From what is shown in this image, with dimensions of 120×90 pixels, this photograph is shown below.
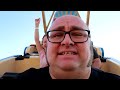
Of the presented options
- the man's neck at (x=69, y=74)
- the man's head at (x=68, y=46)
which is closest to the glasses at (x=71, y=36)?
the man's head at (x=68, y=46)

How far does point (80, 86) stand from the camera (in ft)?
0.75

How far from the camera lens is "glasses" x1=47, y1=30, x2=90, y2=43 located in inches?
25.1

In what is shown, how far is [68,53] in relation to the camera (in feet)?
2.01

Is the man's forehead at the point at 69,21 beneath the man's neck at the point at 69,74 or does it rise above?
above

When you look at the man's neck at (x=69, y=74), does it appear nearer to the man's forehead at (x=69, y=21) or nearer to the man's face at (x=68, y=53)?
the man's face at (x=68, y=53)

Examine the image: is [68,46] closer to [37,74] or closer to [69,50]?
[69,50]

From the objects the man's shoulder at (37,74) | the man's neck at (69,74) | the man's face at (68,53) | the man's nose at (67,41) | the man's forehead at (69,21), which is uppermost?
the man's forehead at (69,21)

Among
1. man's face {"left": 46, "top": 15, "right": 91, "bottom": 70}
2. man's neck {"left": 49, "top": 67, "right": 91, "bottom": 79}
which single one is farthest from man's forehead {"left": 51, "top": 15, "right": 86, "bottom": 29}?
man's neck {"left": 49, "top": 67, "right": 91, "bottom": 79}

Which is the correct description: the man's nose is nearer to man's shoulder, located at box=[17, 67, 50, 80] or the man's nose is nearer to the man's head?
the man's head

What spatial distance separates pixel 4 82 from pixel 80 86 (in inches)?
3.8

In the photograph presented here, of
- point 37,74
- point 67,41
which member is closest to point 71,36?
point 67,41

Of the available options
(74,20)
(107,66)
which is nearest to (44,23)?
(107,66)

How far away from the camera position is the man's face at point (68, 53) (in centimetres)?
61

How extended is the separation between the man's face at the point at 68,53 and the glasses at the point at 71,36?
0.04 ft
